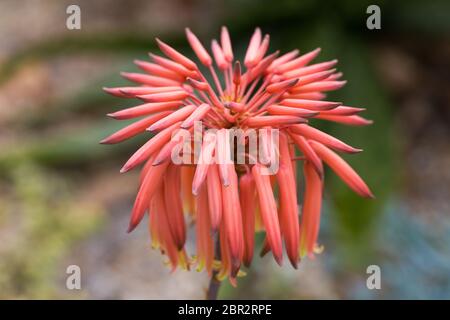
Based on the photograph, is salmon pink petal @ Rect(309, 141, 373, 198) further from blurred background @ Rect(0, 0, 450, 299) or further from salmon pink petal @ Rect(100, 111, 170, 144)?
blurred background @ Rect(0, 0, 450, 299)

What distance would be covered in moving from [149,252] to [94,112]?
134 centimetres

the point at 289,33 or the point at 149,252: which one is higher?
the point at 289,33

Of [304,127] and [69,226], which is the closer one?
[304,127]

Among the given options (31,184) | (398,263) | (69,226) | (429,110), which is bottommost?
(398,263)

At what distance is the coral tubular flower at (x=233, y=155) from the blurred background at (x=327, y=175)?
120 centimetres

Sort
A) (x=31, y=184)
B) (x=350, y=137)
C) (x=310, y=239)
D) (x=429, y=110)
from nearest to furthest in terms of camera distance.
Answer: (x=310, y=239)
(x=31, y=184)
(x=350, y=137)
(x=429, y=110)

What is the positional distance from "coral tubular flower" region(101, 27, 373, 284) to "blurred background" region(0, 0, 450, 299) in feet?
3.94

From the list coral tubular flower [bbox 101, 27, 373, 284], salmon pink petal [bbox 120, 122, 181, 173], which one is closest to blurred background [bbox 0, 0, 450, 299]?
coral tubular flower [bbox 101, 27, 373, 284]

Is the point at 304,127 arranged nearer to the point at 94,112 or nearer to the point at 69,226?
the point at 69,226

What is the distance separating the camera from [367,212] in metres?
3.00

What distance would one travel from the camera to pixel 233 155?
1414 mm

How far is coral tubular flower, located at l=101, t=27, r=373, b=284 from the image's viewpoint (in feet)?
4.33

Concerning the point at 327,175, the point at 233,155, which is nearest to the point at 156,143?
the point at 233,155

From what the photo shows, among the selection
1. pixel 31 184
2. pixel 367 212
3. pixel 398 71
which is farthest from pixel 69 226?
pixel 398 71
